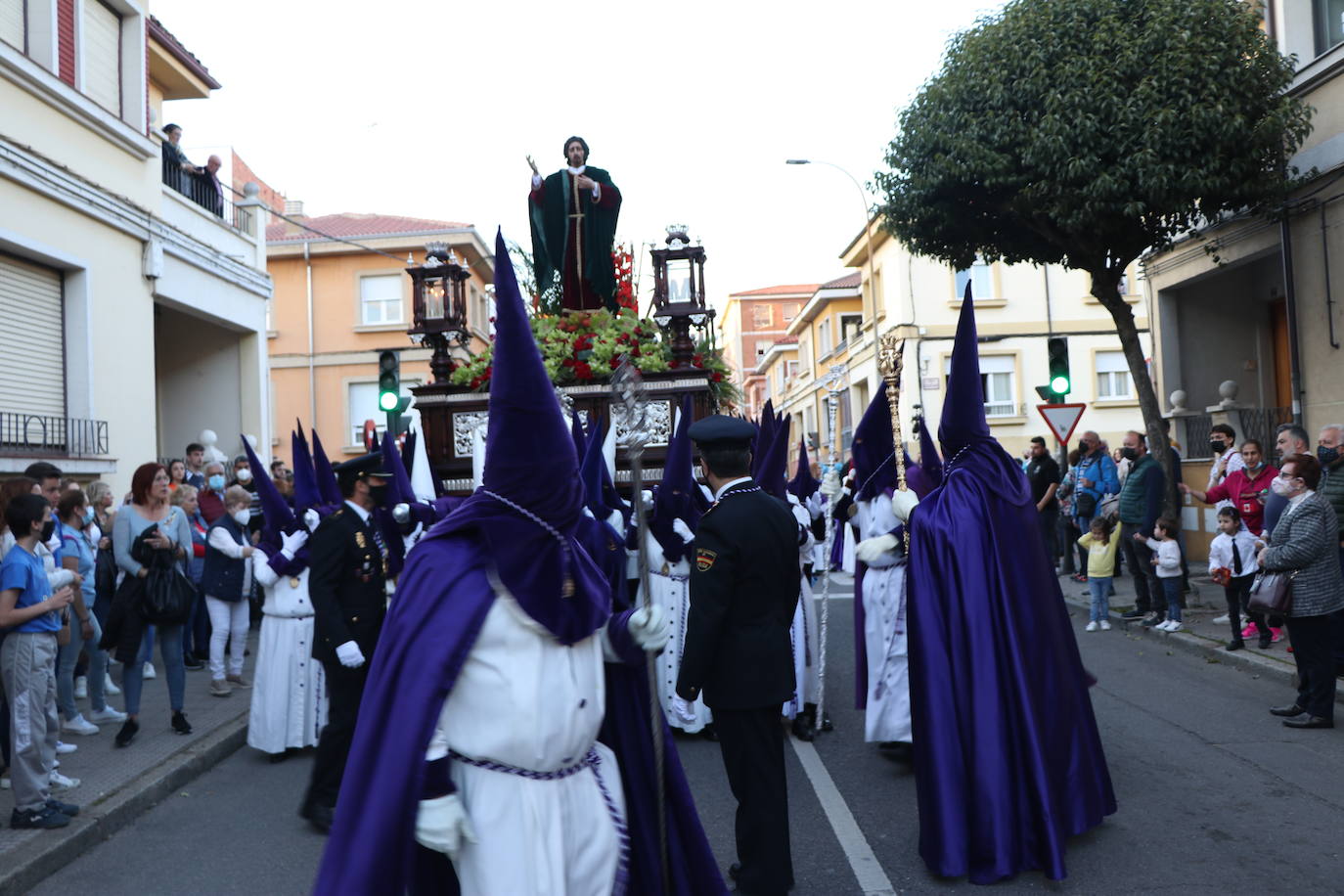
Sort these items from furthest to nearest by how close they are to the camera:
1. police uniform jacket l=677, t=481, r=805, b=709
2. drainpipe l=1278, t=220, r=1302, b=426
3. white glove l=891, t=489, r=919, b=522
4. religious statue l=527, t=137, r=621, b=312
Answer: drainpipe l=1278, t=220, r=1302, b=426, religious statue l=527, t=137, r=621, b=312, white glove l=891, t=489, r=919, b=522, police uniform jacket l=677, t=481, r=805, b=709

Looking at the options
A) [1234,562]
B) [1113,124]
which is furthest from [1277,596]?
[1113,124]

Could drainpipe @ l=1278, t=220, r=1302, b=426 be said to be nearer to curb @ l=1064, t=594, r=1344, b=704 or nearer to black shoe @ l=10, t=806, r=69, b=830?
curb @ l=1064, t=594, r=1344, b=704

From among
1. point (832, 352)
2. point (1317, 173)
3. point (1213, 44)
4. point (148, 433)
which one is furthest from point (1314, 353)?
point (832, 352)

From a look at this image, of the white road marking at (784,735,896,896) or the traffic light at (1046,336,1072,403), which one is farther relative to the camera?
the traffic light at (1046,336,1072,403)

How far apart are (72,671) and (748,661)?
19.2 feet

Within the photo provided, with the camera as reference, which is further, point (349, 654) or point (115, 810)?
point (115, 810)

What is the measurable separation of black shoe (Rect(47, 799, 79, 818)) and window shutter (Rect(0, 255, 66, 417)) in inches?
339

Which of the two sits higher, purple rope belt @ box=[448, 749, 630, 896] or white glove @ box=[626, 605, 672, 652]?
white glove @ box=[626, 605, 672, 652]

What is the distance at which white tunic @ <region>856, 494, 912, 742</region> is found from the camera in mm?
7129

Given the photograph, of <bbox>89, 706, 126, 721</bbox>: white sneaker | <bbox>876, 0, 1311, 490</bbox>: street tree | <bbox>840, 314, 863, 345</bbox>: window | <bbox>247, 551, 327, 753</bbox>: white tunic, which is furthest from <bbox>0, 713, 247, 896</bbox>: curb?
<bbox>840, 314, 863, 345</bbox>: window

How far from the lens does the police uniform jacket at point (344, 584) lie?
623cm

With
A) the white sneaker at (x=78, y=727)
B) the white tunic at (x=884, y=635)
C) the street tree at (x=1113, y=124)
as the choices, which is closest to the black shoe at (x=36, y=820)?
the white sneaker at (x=78, y=727)

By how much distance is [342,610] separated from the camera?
21.0 feet

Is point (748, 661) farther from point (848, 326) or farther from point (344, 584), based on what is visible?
point (848, 326)
